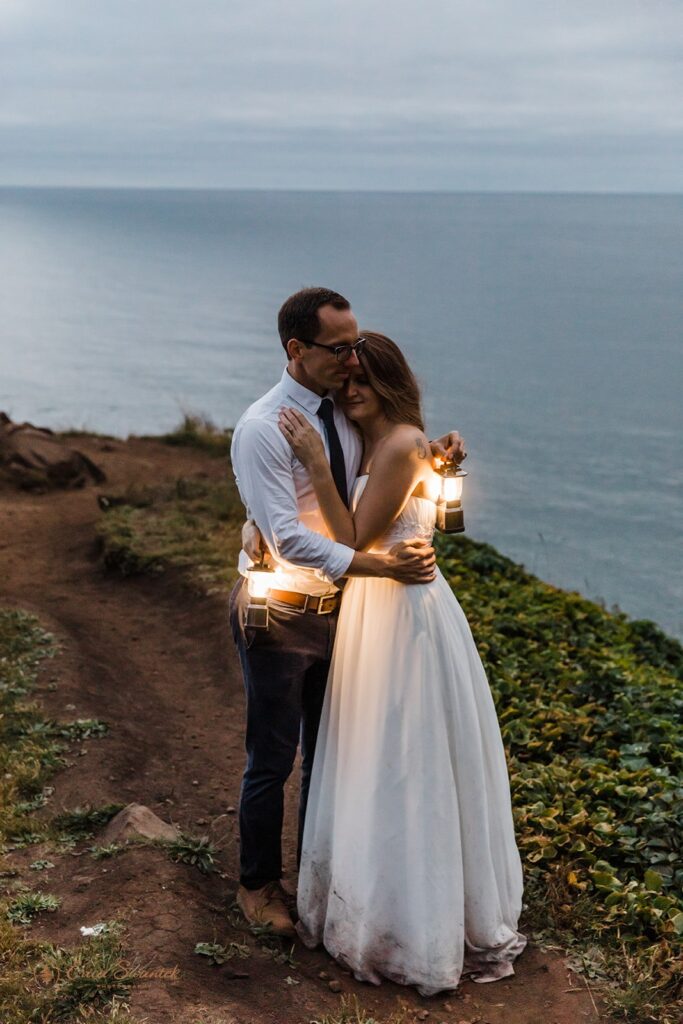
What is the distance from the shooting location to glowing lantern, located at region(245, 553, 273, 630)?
4.64 meters

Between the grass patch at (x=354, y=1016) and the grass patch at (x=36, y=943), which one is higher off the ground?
the grass patch at (x=36, y=943)

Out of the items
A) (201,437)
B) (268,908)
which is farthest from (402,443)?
(201,437)

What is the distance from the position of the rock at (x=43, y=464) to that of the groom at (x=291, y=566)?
33.8 ft

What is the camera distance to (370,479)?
468 cm

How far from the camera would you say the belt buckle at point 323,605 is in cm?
484

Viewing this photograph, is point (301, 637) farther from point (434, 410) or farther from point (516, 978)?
point (434, 410)

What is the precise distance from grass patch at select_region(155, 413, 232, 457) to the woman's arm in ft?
41.2

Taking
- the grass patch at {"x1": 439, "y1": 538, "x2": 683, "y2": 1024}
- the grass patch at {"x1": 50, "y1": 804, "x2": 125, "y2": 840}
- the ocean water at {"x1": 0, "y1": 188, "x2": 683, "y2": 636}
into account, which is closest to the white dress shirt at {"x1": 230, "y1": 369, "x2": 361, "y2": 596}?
the ocean water at {"x1": 0, "y1": 188, "x2": 683, "y2": 636}

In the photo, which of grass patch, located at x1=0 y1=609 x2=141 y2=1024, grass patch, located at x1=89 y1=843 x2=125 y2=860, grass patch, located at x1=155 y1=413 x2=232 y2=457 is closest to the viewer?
grass patch, located at x1=0 y1=609 x2=141 y2=1024

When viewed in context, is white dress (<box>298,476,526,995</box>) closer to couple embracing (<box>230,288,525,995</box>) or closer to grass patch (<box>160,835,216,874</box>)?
couple embracing (<box>230,288,525,995</box>)

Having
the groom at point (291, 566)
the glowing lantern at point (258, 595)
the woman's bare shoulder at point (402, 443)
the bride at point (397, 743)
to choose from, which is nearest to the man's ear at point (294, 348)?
the groom at point (291, 566)

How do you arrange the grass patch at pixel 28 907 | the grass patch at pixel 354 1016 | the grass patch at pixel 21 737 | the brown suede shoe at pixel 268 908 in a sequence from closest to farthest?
the grass patch at pixel 354 1016, the grass patch at pixel 28 907, the brown suede shoe at pixel 268 908, the grass patch at pixel 21 737

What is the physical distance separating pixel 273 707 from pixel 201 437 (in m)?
13.3

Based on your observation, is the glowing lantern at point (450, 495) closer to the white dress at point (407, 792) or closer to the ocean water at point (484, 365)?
the white dress at point (407, 792)
